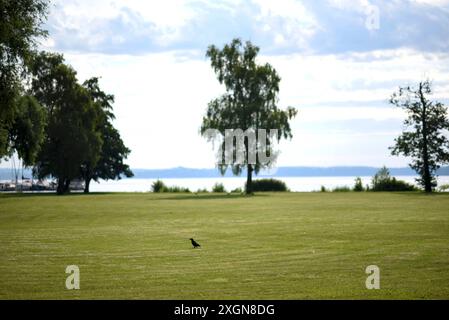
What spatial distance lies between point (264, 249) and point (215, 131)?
5536 centimetres

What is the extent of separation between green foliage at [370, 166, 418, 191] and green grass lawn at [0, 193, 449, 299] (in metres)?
49.5

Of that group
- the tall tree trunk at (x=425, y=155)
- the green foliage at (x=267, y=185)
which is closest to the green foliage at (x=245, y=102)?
the green foliage at (x=267, y=185)

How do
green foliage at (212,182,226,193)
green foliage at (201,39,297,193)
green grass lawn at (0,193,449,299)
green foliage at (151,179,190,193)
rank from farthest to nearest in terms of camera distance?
green foliage at (151,179,190,193) < green foliage at (212,182,226,193) < green foliage at (201,39,297,193) < green grass lawn at (0,193,449,299)

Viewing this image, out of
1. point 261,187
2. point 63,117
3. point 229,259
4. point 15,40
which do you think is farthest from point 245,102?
point 229,259

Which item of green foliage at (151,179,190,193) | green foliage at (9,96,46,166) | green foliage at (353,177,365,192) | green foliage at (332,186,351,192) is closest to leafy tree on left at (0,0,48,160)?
green foliage at (9,96,46,166)

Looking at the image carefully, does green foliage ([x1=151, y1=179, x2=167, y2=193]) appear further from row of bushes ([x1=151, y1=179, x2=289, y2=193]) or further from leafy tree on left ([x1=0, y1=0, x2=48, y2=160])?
leafy tree on left ([x1=0, y1=0, x2=48, y2=160])

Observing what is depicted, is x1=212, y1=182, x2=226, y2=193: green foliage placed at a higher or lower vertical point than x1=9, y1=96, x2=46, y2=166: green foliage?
lower

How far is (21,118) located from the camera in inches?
2231

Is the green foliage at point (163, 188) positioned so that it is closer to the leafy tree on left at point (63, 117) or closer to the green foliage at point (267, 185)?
the green foliage at point (267, 185)

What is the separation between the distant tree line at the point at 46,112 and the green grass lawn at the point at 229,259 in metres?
10.2

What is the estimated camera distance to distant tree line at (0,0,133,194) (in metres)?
34.2

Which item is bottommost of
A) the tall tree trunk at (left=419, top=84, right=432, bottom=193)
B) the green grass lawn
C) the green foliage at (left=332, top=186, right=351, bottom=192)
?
the green grass lawn

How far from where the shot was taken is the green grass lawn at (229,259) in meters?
12.5

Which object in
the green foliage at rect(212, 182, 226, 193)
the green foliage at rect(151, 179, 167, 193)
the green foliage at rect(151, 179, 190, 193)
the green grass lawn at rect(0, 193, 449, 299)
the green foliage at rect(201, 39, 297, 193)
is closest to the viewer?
the green grass lawn at rect(0, 193, 449, 299)
